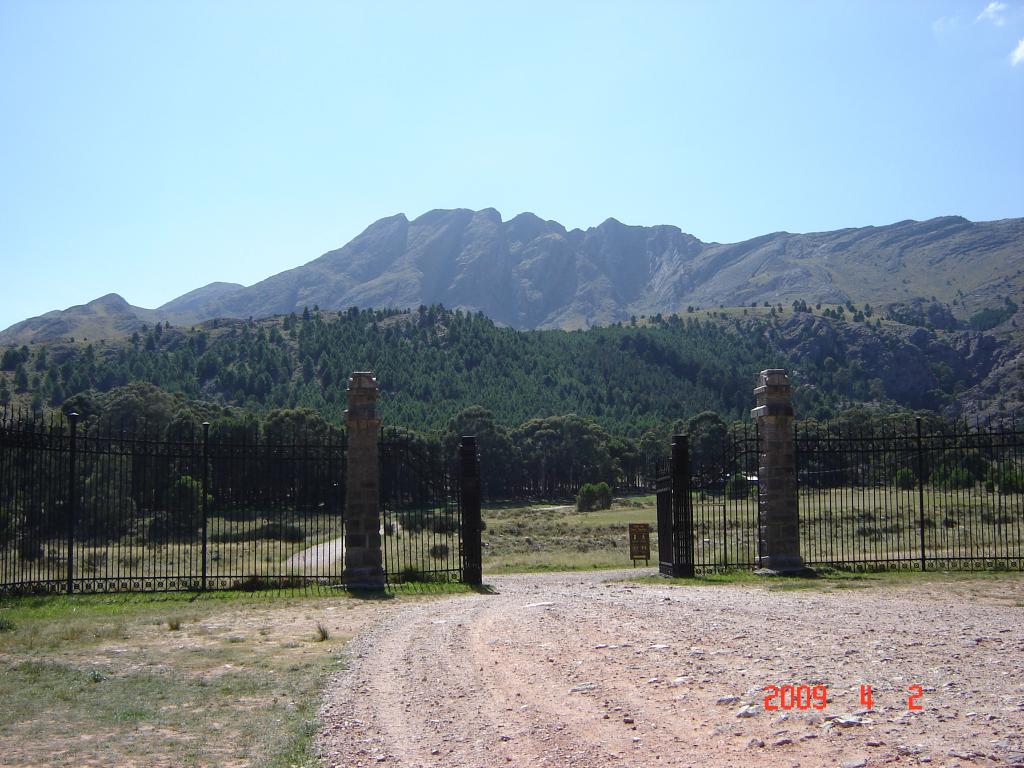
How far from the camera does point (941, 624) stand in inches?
393

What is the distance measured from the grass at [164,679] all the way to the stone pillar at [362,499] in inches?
65.7

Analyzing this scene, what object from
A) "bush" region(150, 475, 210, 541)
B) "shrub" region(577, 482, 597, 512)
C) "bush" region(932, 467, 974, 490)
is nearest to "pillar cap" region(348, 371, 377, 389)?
"bush" region(150, 475, 210, 541)

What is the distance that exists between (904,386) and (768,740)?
169 metres

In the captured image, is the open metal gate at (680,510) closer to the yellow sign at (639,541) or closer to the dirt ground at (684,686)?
the dirt ground at (684,686)

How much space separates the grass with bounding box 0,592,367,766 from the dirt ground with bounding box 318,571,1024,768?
1.66ft

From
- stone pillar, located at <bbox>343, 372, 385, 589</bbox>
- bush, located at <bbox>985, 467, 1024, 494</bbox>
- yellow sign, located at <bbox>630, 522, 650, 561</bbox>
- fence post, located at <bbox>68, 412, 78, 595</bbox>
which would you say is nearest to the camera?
fence post, located at <bbox>68, 412, 78, 595</bbox>

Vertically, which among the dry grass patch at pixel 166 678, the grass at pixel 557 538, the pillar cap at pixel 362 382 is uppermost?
the pillar cap at pixel 362 382

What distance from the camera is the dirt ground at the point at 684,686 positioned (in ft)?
19.4

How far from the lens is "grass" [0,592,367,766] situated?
661cm

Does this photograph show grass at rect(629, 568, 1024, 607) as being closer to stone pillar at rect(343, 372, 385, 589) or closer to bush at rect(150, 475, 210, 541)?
stone pillar at rect(343, 372, 385, 589)

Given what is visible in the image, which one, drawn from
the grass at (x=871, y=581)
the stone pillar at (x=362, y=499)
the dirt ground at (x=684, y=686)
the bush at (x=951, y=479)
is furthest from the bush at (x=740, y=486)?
the stone pillar at (x=362, y=499)

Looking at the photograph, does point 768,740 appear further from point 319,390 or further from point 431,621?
point 319,390
